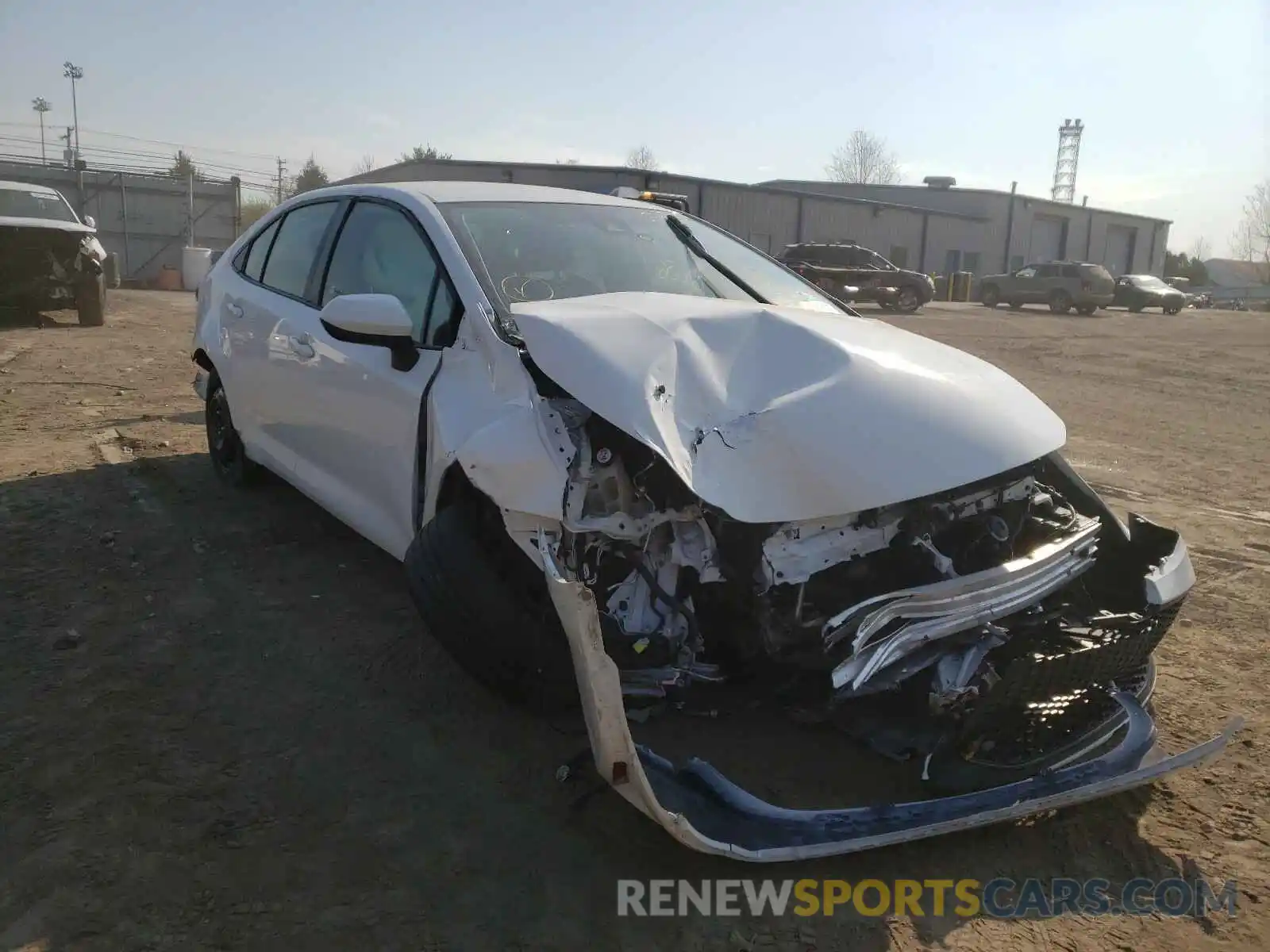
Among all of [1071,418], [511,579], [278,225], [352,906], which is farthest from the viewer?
[1071,418]

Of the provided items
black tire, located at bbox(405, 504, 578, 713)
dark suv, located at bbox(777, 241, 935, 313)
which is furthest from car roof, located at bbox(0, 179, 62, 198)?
dark suv, located at bbox(777, 241, 935, 313)

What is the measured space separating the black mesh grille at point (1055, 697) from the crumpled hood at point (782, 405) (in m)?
0.49

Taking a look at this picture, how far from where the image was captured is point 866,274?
25.0m

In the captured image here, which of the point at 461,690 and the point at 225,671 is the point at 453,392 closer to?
the point at 461,690

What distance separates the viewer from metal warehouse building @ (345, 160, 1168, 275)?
100ft

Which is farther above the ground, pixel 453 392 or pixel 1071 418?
pixel 453 392

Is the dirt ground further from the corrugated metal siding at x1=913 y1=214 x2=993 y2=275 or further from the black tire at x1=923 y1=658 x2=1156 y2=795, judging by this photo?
the corrugated metal siding at x1=913 y1=214 x2=993 y2=275

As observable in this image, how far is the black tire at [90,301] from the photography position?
13.6 metres

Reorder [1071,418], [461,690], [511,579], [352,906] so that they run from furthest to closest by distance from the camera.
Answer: [1071,418] → [461,690] → [511,579] → [352,906]

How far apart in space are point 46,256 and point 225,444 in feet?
33.1

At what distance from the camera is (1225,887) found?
7.87 ft

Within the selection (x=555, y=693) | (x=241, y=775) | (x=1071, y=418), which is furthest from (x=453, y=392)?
(x=1071, y=418)

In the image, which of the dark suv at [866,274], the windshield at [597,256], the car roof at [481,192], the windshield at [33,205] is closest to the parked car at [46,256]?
the windshield at [33,205]

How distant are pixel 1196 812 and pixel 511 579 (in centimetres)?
202
